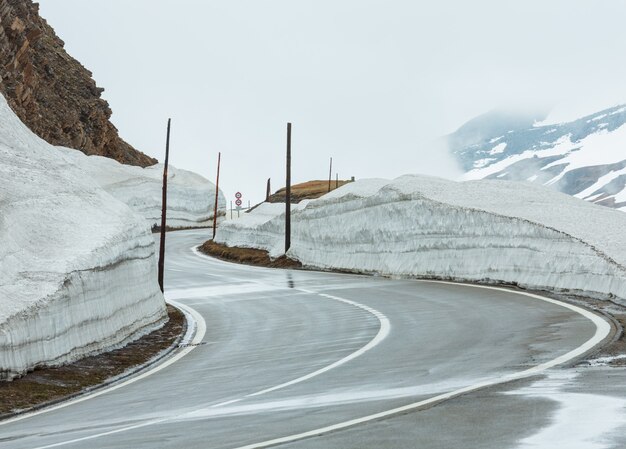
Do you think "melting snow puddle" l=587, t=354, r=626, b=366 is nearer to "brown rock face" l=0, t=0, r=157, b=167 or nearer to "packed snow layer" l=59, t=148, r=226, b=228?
"brown rock face" l=0, t=0, r=157, b=167

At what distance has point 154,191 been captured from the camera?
91125 millimetres

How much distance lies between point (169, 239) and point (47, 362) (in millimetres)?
55883

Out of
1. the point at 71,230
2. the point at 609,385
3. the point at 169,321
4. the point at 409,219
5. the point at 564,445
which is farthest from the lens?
the point at 409,219

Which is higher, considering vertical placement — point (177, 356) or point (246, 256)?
point (246, 256)

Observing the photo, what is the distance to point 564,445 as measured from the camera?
21.9 ft

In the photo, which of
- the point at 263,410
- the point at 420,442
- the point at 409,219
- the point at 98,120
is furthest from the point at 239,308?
the point at 98,120

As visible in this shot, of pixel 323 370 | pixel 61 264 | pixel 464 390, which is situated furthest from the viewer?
pixel 61 264

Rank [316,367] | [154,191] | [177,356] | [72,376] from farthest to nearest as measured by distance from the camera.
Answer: [154,191], [177,356], [72,376], [316,367]

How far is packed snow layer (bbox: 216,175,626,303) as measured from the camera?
26016 mm

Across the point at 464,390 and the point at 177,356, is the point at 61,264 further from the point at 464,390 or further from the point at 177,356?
the point at 464,390

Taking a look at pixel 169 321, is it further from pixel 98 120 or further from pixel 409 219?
pixel 98 120

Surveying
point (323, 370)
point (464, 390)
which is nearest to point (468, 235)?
point (323, 370)

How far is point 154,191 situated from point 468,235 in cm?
6067

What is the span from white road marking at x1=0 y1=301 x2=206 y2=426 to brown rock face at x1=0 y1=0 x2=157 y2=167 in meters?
52.9
